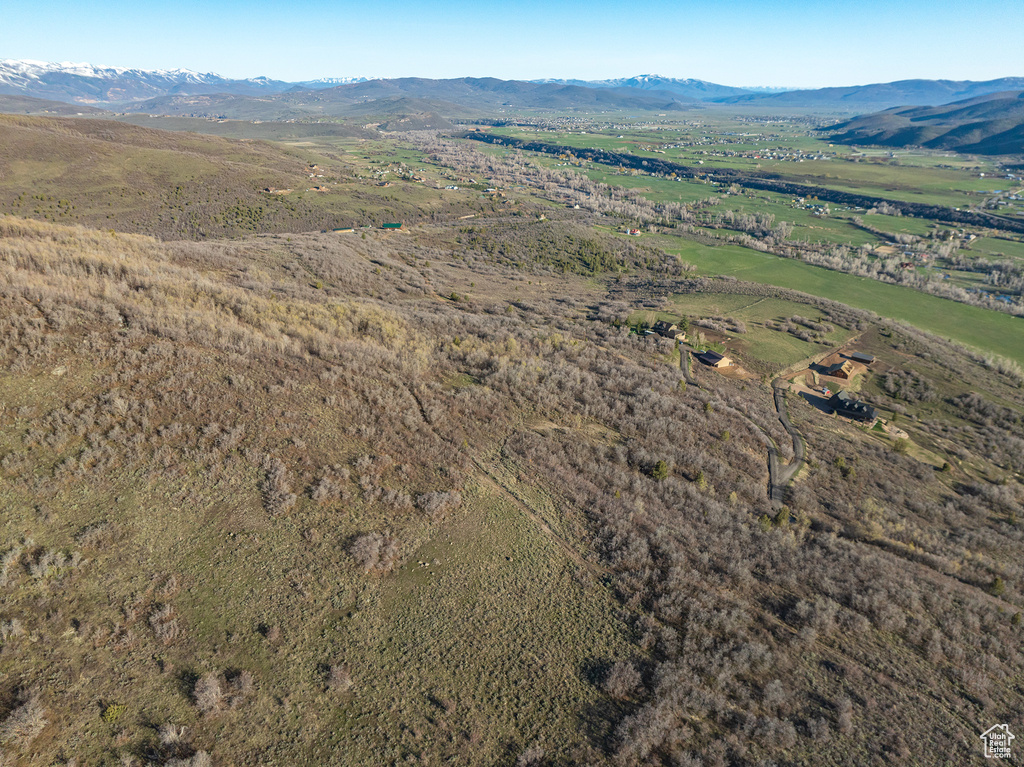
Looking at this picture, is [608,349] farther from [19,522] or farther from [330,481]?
[19,522]

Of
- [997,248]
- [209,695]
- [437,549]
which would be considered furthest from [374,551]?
[997,248]

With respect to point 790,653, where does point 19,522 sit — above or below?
above

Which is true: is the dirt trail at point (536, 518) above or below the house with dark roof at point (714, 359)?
above

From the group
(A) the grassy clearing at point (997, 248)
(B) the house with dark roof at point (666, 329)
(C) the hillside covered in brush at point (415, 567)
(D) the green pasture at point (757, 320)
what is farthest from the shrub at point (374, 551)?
(A) the grassy clearing at point (997, 248)

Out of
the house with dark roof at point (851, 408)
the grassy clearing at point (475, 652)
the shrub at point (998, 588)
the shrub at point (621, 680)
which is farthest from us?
the house with dark roof at point (851, 408)

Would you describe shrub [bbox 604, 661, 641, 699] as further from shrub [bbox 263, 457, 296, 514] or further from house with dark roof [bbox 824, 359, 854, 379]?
house with dark roof [bbox 824, 359, 854, 379]

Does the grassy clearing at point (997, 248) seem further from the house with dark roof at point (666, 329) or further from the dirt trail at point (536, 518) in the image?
the dirt trail at point (536, 518)

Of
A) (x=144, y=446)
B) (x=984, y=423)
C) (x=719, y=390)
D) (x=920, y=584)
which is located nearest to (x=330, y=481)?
(x=144, y=446)

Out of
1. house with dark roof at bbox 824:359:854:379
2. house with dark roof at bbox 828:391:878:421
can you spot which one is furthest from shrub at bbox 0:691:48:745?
house with dark roof at bbox 824:359:854:379

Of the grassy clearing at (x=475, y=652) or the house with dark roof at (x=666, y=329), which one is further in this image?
the house with dark roof at (x=666, y=329)
